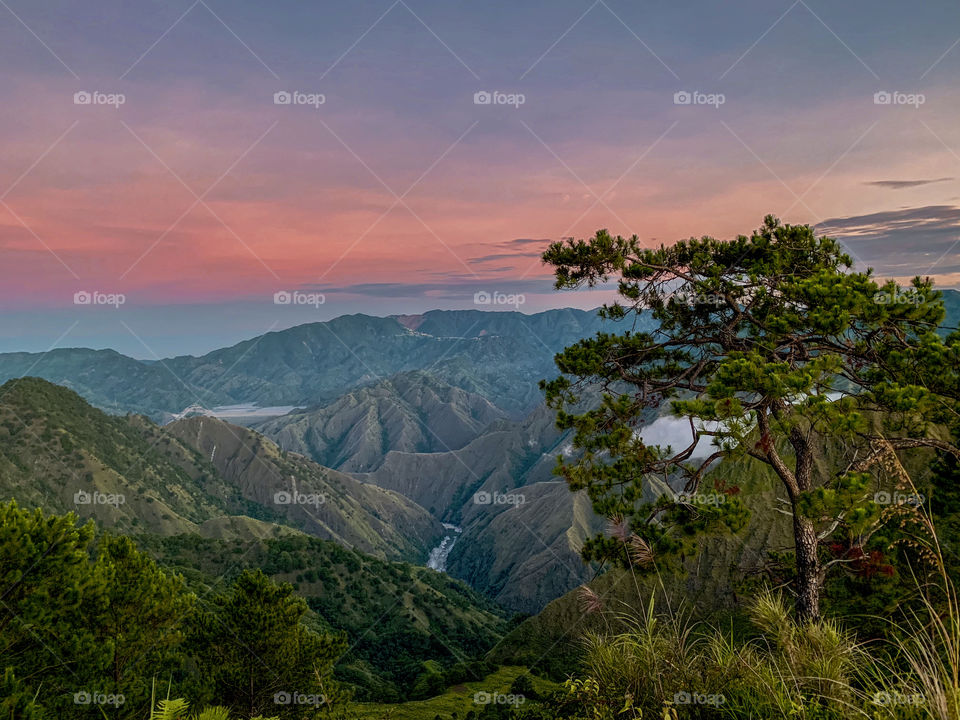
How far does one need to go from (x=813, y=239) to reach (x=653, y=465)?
876 cm

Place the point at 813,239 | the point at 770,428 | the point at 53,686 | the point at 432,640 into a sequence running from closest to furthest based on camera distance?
the point at 770,428 < the point at 813,239 < the point at 53,686 < the point at 432,640

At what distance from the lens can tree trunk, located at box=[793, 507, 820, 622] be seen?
43.3 feet

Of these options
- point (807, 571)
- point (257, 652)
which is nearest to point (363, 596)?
point (257, 652)

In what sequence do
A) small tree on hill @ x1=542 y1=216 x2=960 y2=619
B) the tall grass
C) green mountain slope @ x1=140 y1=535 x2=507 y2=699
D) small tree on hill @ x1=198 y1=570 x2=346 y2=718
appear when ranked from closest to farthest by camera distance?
the tall grass, small tree on hill @ x1=542 y1=216 x2=960 y2=619, small tree on hill @ x1=198 y1=570 x2=346 y2=718, green mountain slope @ x1=140 y1=535 x2=507 y2=699

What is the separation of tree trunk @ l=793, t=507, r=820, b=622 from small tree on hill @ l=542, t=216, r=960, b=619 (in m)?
0.03

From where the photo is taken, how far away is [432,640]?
130 m

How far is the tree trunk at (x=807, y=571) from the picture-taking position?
13203mm

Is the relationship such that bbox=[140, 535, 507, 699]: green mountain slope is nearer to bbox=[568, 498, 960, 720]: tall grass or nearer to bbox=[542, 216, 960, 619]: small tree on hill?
bbox=[542, 216, 960, 619]: small tree on hill

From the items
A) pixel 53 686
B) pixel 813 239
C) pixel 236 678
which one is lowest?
pixel 236 678

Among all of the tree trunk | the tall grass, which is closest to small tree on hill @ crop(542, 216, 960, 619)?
the tree trunk

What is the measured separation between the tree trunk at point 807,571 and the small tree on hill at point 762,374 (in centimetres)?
3

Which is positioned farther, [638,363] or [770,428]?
[638,363]

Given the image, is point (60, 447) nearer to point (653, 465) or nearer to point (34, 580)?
point (34, 580)

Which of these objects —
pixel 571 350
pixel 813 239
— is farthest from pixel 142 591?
pixel 813 239
